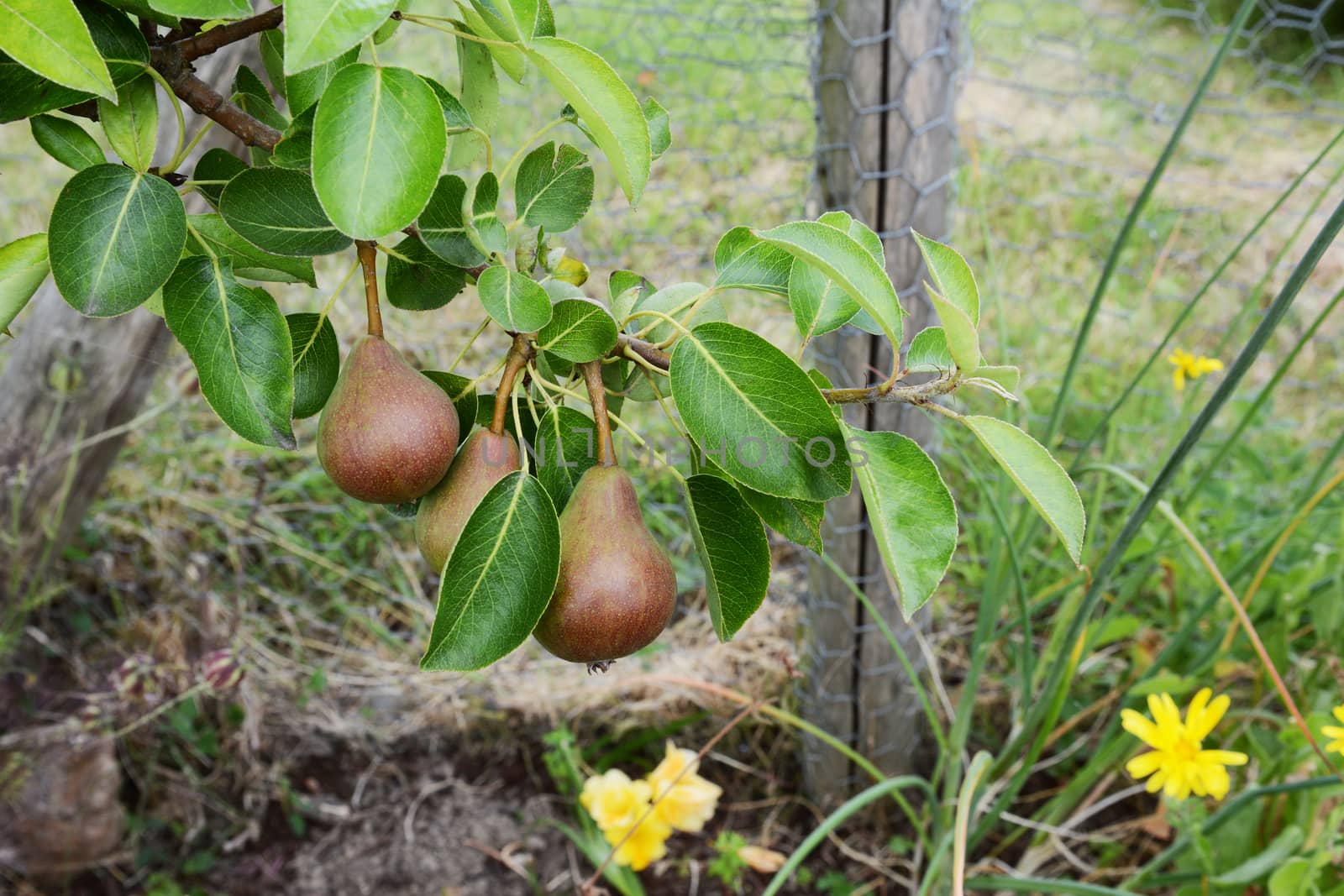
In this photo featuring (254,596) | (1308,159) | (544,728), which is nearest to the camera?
(544,728)

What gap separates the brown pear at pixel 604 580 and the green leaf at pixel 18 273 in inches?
10.1

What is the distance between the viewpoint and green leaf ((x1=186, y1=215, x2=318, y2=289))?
0.47 m

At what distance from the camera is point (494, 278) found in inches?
16.8

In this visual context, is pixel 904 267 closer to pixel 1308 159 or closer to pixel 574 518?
pixel 574 518

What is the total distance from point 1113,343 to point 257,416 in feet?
5.94

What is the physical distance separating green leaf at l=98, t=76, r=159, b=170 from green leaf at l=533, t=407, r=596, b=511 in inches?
7.8

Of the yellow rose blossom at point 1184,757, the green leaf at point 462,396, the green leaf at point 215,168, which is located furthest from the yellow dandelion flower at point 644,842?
the green leaf at point 215,168

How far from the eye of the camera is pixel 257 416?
0.44 metres

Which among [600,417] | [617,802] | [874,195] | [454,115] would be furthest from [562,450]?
[874,195]

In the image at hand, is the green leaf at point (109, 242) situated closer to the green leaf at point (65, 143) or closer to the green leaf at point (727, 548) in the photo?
the green leaf at point (65, 143)

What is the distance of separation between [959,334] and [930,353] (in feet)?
0.22

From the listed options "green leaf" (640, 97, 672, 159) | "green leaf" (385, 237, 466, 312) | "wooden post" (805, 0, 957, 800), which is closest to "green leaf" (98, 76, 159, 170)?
"green leaf" (385, 237, 466, 312)

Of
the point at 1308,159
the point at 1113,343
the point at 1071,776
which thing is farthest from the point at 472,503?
the point at 1308,159

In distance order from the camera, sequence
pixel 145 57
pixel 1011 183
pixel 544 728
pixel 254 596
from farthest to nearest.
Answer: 1. pixel 1011 183
2. pixel 254 596
3. pixel 544 728
4. pixel 145 57
